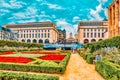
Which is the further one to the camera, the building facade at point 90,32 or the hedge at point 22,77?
the building facade at point 90,32

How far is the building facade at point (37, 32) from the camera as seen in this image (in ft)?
344

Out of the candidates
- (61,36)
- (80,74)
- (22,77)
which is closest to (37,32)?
(61,36)

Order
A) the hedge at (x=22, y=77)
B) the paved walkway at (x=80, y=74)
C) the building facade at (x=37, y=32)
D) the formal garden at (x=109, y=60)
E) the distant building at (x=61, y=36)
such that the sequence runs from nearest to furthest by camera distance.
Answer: the hedge at (x=22, y=77), the formal garden at (x=109, y=60), the paved walkway at (x=80, y=74), the building facade at (x=37, y=32), the distant building at (x=61, y=36)

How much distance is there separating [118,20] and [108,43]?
11793 mm

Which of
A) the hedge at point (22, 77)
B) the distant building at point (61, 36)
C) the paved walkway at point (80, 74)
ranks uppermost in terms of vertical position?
the distant building at point (61, 36)

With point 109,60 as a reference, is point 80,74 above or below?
below

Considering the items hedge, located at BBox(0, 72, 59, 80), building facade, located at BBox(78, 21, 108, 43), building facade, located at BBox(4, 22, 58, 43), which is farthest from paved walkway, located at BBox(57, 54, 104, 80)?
building facade, located at BBox(4, 22, 58, 43)

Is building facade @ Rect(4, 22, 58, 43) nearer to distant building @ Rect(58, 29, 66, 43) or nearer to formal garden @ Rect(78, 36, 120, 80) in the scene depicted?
distant building @ Rect(58, 29, 66, 43)

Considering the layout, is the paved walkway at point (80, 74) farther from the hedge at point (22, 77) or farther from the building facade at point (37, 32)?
the building facade at point (37, 32)

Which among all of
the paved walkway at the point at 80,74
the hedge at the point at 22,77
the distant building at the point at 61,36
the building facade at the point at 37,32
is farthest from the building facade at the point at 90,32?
the hedge at the point at 22,77

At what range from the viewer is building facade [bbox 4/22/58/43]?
344ft

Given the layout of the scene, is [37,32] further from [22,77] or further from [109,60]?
[22,77]

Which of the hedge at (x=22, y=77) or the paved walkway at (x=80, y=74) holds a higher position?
the hedge at (x=22, y=77)

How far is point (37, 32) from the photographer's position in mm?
106688
